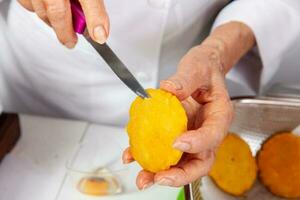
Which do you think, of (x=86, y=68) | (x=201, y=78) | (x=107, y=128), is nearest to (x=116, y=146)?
(x=107, y=128)

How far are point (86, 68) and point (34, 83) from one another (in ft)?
0.43

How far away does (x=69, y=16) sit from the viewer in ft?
1.56

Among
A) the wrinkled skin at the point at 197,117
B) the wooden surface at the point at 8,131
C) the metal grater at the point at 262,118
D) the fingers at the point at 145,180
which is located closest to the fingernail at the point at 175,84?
the wrinkled skin at the point at 197,117

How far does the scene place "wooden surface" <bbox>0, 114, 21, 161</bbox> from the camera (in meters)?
0.70

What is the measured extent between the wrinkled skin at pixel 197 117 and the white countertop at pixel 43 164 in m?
0.17

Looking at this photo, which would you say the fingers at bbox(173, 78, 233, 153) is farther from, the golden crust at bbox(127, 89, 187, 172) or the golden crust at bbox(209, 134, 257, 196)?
the golden crust at bbox(209, 134, 257, 196)

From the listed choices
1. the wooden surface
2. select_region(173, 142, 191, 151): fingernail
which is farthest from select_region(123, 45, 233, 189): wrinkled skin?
the wooden surface

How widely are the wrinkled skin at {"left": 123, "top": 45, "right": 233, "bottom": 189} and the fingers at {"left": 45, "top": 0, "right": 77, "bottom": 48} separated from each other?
12cm

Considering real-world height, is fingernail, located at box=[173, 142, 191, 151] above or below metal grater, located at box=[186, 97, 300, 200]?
above

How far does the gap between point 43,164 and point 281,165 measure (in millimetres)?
357

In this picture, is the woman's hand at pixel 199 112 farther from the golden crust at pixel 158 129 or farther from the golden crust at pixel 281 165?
the golden crust at pixel 281 165

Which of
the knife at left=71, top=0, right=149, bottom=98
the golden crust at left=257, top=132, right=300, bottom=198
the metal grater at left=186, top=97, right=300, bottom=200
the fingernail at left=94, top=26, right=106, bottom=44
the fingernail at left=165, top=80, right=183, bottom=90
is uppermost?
the fingernail at left=94, top=26, right=106, bottom=44

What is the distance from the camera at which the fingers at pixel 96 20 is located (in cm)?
45

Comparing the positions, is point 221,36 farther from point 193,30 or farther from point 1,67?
point 1,67
